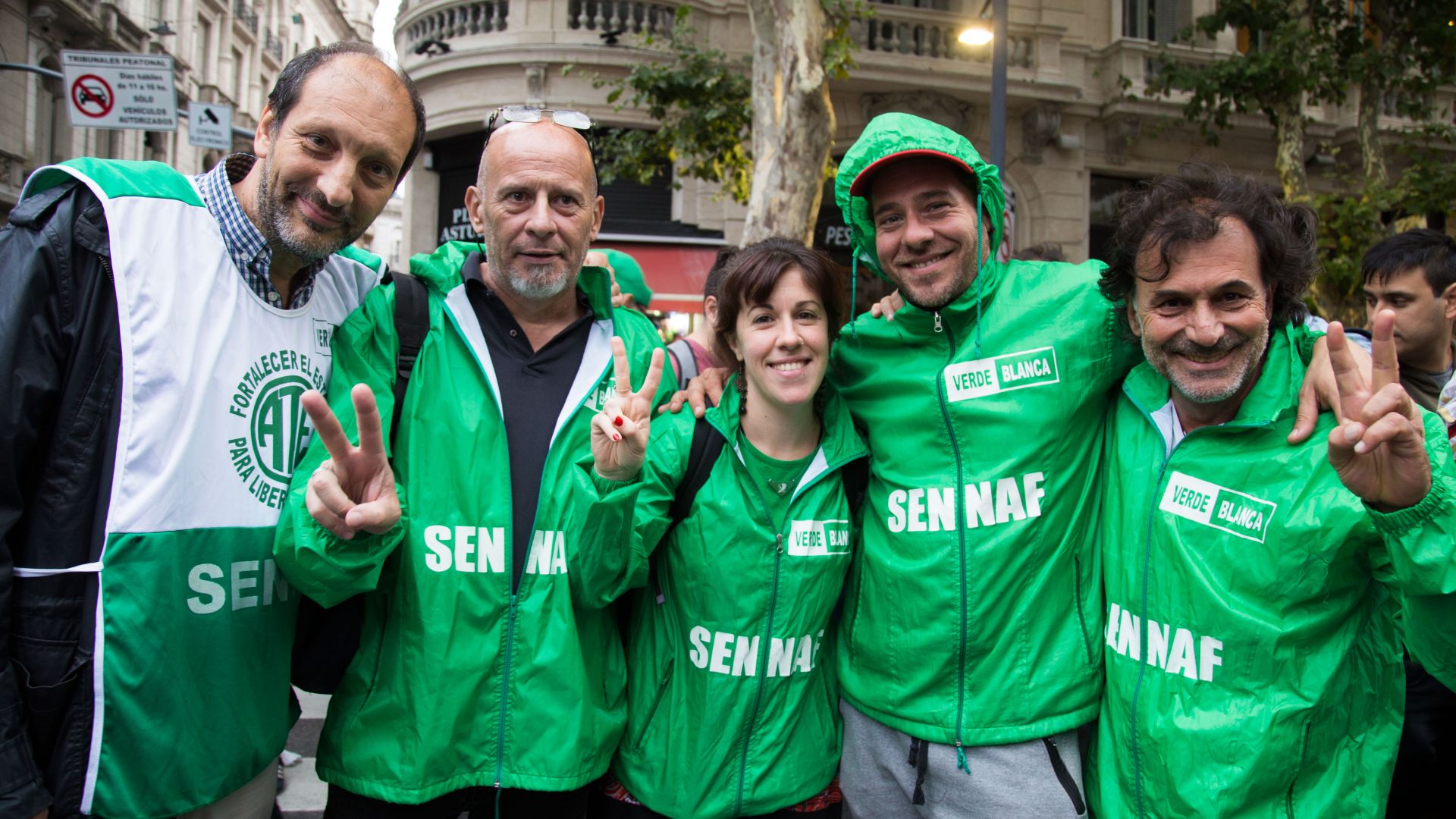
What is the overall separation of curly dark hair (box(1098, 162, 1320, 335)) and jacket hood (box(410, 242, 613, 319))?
54.9 inches

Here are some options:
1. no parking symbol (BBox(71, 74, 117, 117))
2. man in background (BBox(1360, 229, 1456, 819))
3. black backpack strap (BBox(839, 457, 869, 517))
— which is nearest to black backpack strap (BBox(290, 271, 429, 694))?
black backpack strap (BBox(839, 457, 869, 517))

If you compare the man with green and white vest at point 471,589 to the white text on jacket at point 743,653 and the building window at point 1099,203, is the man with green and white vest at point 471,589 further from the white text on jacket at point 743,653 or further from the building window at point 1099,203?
the building window at point 1099,203

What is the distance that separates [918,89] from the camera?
13.5 metres

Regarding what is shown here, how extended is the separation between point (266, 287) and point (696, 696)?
150cm

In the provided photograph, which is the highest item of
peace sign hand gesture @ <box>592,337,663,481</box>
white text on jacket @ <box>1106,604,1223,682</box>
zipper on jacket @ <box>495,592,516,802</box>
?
peace sign hand gesture @ <box>592,337,663,481</box>

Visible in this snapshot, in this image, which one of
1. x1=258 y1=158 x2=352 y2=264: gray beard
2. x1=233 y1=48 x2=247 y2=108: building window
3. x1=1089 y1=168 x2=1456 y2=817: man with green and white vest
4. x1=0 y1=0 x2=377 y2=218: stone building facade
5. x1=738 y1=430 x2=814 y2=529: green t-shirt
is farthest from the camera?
x1=233 y1=48 x2=247 y2=108: building window

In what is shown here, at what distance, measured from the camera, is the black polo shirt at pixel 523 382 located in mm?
2385

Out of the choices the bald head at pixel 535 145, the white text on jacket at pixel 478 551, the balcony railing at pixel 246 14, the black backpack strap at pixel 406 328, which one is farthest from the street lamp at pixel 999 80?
the balcony railing at pixel 246 14

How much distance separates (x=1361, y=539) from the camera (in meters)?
1.96

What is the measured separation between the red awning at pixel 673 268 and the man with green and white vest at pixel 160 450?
10.8 metres

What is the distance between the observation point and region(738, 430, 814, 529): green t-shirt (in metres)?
2.49

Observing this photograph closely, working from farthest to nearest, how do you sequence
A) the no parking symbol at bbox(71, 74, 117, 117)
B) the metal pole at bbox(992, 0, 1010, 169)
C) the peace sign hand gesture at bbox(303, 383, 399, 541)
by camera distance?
the no parking symbol at bbox(71, 74, 117, 117)
the metal pole at bbox(992, 0, 1010, 169)
the peace sign hand gesture at bbox(303, 383, 399, 541)

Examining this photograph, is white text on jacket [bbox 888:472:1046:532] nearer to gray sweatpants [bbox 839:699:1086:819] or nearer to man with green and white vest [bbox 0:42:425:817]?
gray sweatpants [bbox 839:699:1086:819]

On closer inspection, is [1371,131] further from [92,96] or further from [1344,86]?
[92,96]
